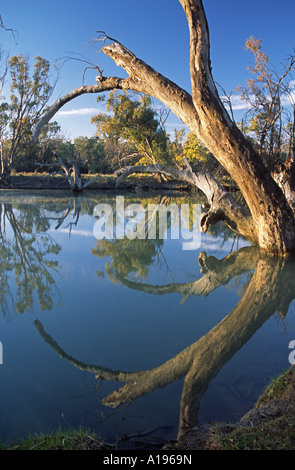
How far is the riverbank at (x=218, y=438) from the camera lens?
1.75 metres

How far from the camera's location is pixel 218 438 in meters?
1.79

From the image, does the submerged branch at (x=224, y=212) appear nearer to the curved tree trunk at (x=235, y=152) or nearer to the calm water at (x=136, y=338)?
the curved tree trunk at (x=235, y=152)

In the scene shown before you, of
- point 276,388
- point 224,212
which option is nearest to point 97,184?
point 224,212

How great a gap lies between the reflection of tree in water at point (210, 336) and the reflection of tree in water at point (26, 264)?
807 millimetres

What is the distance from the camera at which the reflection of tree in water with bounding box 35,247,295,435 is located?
7.96 feet

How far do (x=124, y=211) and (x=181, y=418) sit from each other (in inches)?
480

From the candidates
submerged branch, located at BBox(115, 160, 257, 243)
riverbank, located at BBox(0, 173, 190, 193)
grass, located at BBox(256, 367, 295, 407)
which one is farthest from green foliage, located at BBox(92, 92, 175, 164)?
grass, located at BBox(256, 367, 295, 407)

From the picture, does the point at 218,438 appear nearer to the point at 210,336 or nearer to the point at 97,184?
the point at 210,336

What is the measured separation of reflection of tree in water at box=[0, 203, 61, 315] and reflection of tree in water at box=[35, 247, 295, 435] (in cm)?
81

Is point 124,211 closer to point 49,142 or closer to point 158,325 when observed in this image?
point 158,325

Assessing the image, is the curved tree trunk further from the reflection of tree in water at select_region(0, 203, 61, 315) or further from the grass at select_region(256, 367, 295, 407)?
the grass at select_region(256, 367, 295, 407)

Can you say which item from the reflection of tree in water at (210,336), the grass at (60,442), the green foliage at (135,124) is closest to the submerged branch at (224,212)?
the reflection of tree in water at (210,336)

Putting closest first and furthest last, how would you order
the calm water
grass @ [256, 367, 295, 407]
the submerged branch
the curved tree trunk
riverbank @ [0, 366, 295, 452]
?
riverbank @ [0, 366, 295, 452], the calm water, grass @ [256, 367, 295, 407], the curved tree trunk, the submerged branch
